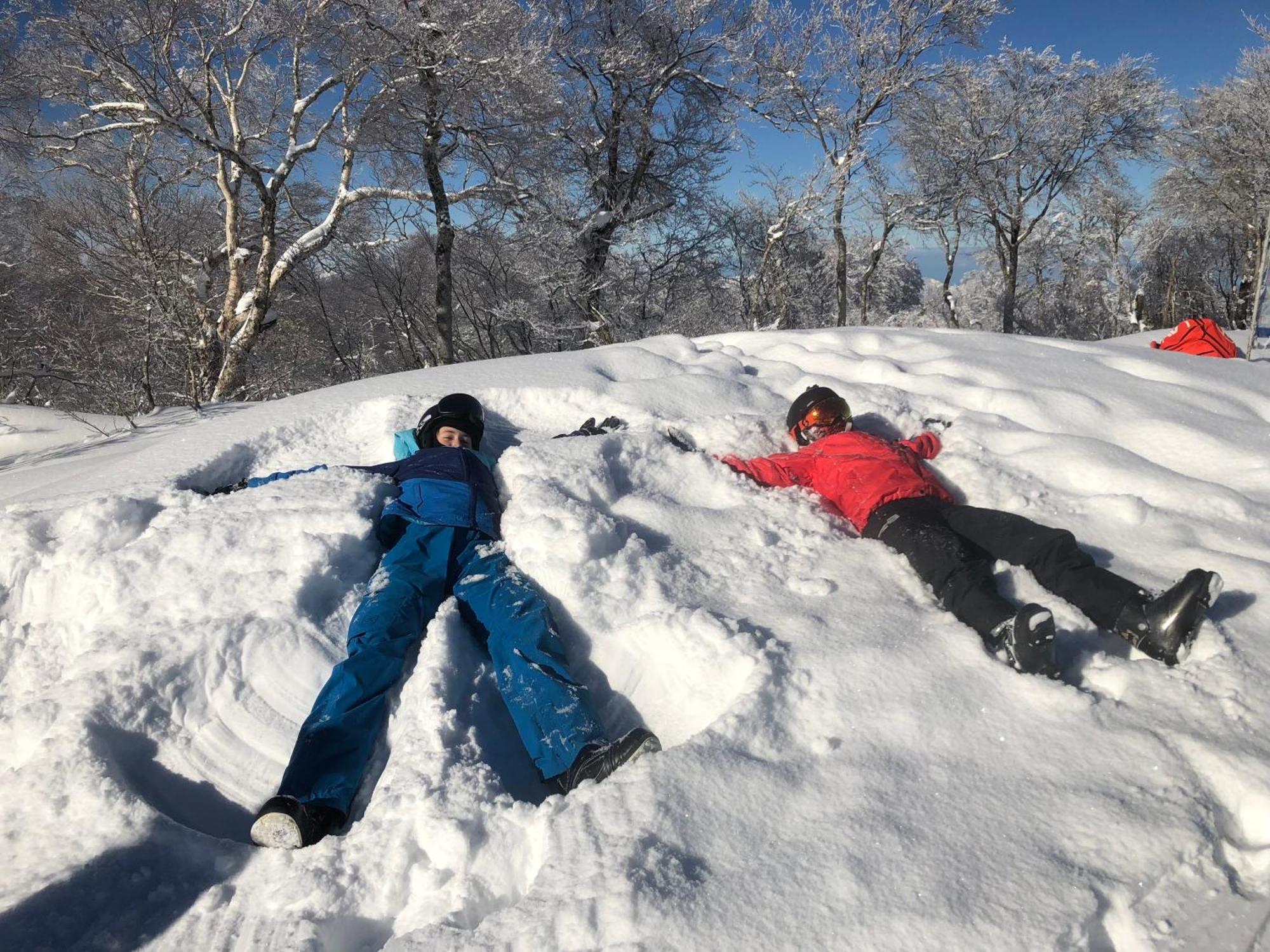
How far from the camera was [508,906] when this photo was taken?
134 cm

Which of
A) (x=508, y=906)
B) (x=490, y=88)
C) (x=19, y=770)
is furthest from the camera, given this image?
(x=490, y=88)

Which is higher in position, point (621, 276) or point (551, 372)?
point (621, 276)

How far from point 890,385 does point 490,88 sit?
7016mm

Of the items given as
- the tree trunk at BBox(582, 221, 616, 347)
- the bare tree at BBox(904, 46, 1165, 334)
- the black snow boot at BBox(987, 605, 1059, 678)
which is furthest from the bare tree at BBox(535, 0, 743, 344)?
the black snow boot at BBox(987, 605, 1059, 678)

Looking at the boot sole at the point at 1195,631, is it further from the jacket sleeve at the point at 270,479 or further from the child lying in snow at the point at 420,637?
the jacket sleeve at the point at 270,479

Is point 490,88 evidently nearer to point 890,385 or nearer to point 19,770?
point 890,385

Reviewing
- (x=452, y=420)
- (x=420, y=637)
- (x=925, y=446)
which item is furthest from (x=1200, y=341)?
(x=420, y=637)

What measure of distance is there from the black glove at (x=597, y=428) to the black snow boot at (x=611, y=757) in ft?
6.34

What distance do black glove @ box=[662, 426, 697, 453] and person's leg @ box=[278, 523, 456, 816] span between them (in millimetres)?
1229

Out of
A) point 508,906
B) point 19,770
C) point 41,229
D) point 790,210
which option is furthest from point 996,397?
point 41,229

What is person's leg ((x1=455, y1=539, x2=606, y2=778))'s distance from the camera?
176cm

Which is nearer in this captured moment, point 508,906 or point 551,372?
point 508,906

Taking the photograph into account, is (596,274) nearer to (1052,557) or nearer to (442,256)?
(442,256)

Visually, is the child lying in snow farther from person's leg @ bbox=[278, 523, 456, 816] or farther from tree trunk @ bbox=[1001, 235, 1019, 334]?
tree trunk @ bbox=[1001, 235, 1019, 334]
